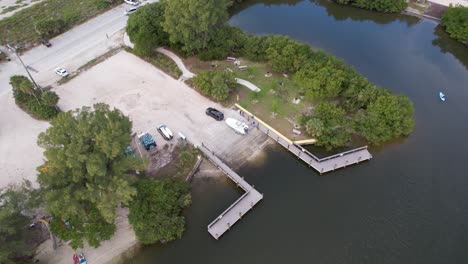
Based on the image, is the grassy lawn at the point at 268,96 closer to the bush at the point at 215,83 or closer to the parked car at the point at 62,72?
the bush at the point at 215,83

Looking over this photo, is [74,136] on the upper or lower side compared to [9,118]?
upper

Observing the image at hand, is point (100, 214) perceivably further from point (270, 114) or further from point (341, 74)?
point (341, 74)

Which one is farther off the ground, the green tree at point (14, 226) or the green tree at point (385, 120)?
the green tree at point (385, 120)

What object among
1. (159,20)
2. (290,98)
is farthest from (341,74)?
(159,20)

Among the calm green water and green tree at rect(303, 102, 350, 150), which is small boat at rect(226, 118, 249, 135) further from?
green tree at rect(303, 102, 350, 150)

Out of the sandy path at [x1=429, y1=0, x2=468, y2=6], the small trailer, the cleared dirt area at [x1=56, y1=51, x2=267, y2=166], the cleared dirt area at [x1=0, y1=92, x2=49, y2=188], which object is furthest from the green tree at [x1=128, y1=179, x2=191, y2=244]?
the sandy path at [x1=429, y1=0, x2=468, y2=6]

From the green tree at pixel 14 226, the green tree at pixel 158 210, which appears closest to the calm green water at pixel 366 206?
the green tree at pixel 158 210

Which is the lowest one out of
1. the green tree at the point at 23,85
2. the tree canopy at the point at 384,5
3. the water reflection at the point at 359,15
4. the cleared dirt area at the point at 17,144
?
the cleared dirt area at the point at 17,144

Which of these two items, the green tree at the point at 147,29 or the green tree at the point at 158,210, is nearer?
the green tree at the point at 158,210
